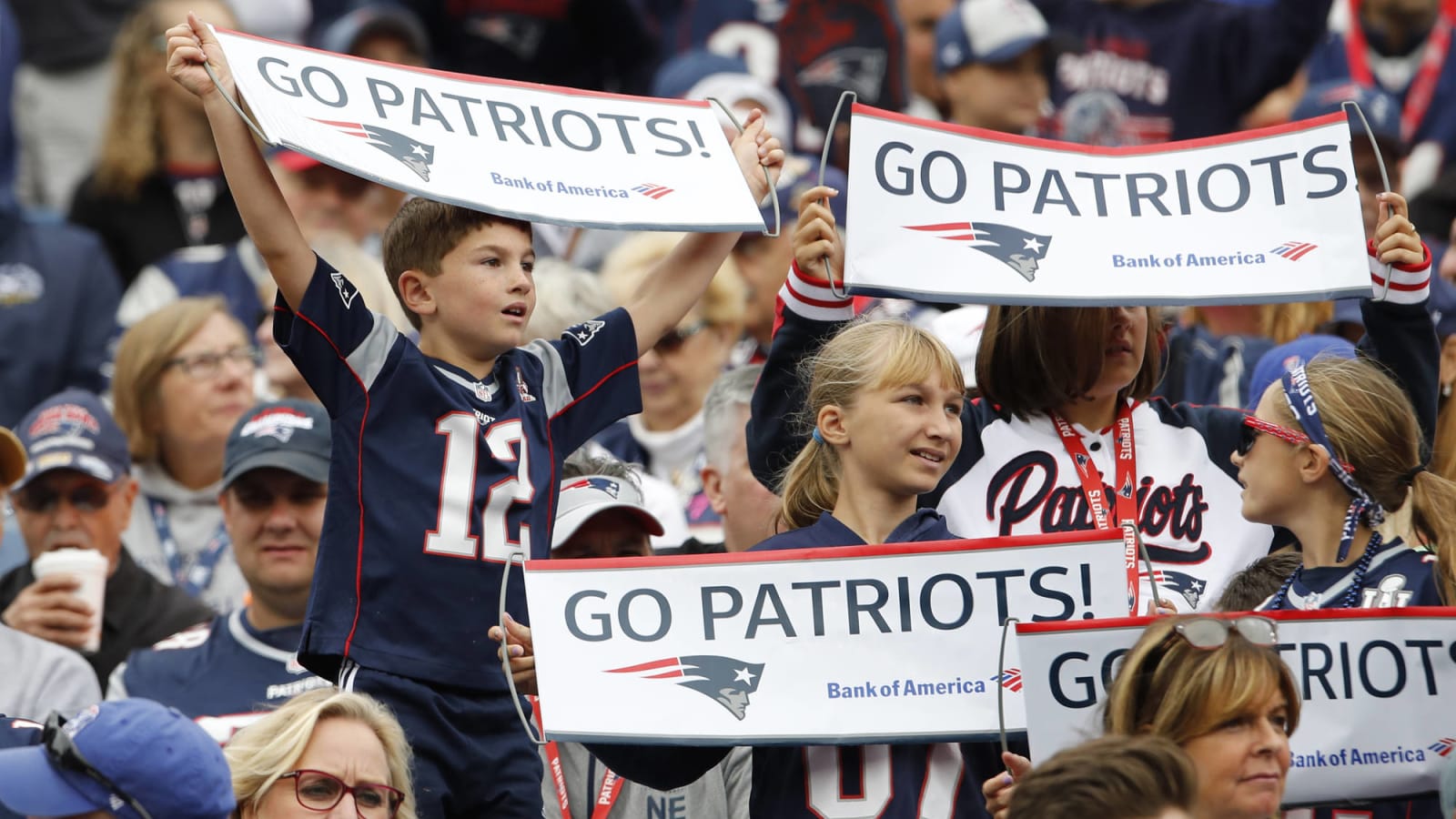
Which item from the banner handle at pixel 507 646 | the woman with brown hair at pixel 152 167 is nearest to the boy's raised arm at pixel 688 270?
the banner handle at pixel 507 646

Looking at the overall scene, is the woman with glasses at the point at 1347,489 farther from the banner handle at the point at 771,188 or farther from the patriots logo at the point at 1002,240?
the banner handle at the point at 771,188

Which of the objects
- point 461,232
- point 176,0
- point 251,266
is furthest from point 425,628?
point 176,0

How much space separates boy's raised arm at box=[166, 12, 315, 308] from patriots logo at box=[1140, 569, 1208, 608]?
209cm

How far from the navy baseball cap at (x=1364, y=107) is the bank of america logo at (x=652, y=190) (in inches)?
166

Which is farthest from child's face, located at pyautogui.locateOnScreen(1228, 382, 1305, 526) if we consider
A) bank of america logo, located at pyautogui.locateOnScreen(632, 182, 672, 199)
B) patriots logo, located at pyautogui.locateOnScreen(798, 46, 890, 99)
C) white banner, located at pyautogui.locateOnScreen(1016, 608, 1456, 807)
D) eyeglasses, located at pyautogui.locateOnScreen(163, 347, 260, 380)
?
patriots logo, located at pyautogui.locateOnScreen(798, 46, 890, 99)

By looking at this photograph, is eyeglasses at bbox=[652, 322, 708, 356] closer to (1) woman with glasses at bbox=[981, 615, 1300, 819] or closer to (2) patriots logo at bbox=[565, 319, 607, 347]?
(2) patriots logo at bbox=[565, 319, 607, 347]

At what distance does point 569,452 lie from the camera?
504cm

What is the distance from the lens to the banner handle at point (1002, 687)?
434cm

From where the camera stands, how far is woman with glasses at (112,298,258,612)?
24.0ft

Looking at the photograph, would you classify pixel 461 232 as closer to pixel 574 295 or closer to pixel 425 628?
pixel 425 628

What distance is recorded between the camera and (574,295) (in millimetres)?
7242

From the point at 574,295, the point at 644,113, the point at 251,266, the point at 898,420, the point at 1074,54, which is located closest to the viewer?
the point at 898,420

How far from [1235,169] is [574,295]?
105 inches

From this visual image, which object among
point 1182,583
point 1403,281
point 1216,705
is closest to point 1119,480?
point 1182,583
